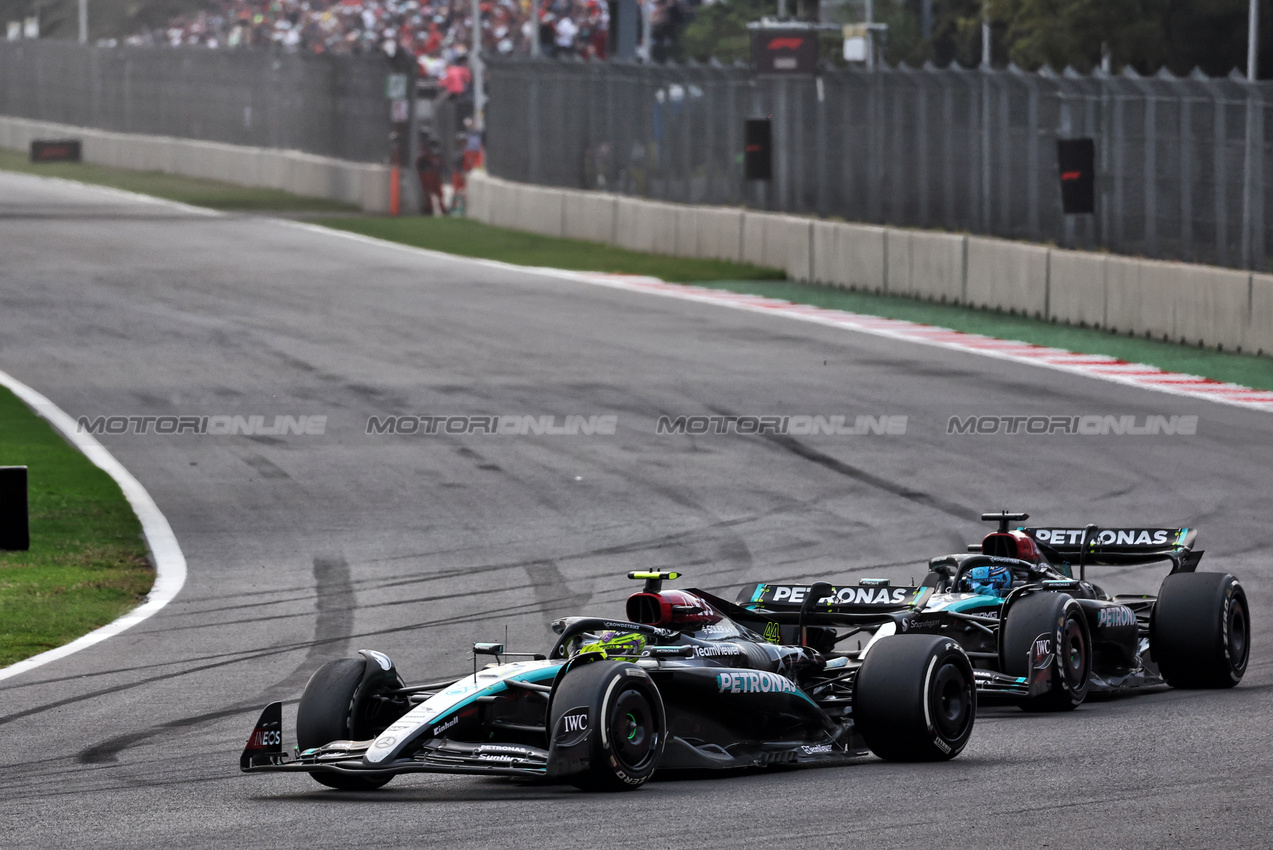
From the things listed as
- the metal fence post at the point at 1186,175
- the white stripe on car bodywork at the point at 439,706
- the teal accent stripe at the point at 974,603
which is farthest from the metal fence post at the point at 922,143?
the white stripe on car bodywork at the point at 439,706

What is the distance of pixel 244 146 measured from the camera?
172 feet

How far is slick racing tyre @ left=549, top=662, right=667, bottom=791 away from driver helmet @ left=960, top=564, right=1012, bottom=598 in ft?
8.69

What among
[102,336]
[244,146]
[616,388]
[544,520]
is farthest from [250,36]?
[544,520]

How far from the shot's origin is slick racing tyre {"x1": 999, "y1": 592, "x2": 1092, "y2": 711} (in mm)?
9336

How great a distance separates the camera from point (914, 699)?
26.9ft

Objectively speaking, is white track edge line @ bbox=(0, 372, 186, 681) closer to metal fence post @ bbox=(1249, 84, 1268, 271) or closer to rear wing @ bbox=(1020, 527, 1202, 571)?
rear wing @ bbox=(1020, 527, 1202, 571)

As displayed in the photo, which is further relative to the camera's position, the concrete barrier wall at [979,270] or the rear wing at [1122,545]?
the concrete barrier wall at [979,270]

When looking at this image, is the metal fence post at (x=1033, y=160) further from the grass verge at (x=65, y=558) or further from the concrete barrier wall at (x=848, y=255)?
the grass verge at (x=65, y=558)

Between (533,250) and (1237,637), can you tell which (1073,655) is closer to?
(1237,637)

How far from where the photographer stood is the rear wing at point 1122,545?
10719 millimetres

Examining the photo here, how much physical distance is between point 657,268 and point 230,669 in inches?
878

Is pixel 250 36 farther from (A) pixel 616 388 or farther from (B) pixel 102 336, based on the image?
(A) pixel 616 388

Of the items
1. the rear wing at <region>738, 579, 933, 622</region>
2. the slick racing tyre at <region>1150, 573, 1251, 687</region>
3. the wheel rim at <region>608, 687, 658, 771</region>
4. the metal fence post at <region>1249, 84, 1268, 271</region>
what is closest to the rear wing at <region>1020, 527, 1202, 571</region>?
the slick racing tyre at <region>1150, 573, 1251, 687</region>

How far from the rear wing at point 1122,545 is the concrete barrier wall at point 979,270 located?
1225cm
